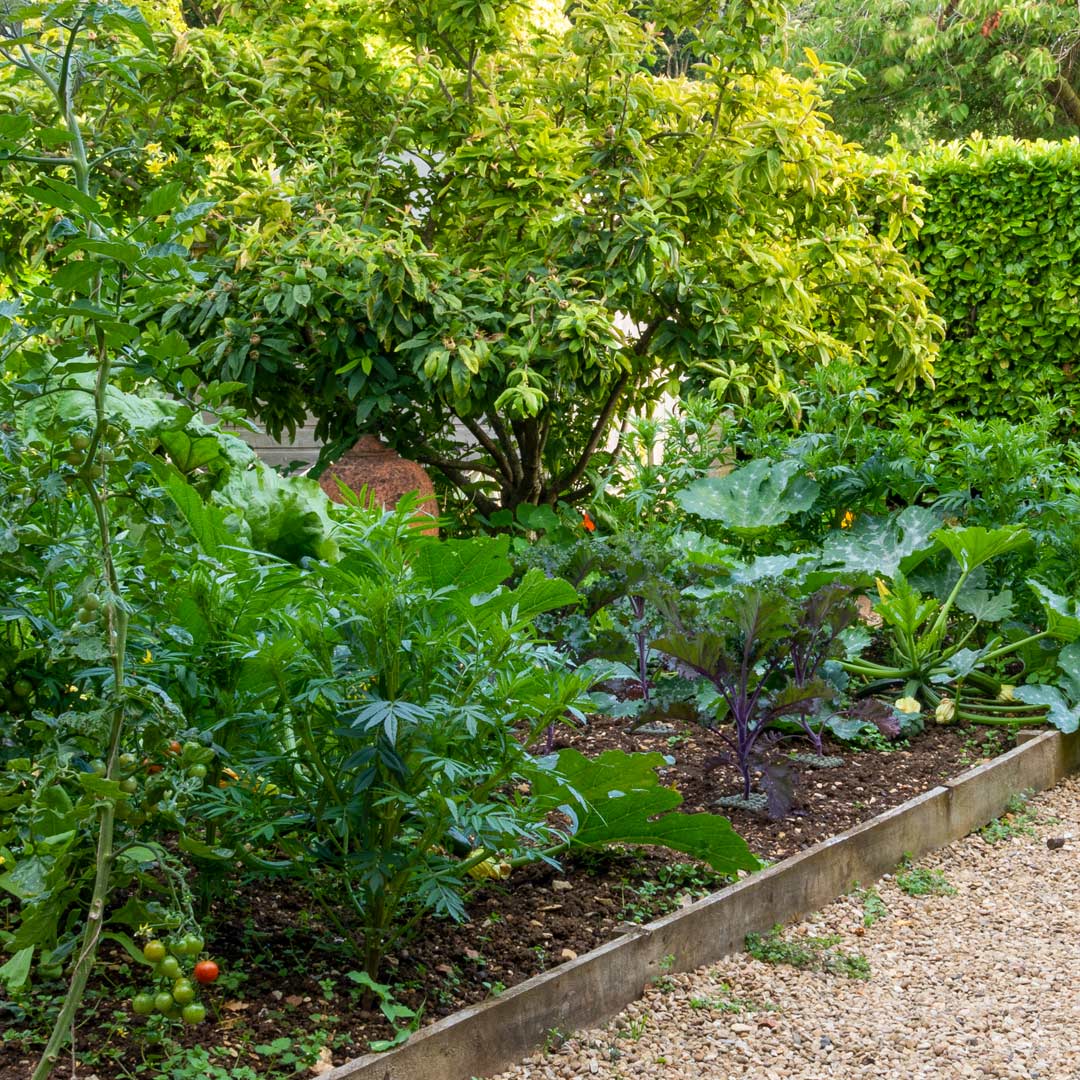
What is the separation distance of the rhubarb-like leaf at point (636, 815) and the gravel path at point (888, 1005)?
0.83ft

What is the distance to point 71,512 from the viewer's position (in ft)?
7.70

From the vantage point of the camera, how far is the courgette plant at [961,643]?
400 centimetres

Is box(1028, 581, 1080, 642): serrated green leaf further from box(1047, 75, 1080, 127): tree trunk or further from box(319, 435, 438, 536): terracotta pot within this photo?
box(1047, 75, 1080, 127): tree trunk

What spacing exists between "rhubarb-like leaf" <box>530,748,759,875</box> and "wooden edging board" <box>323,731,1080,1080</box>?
0.37ft

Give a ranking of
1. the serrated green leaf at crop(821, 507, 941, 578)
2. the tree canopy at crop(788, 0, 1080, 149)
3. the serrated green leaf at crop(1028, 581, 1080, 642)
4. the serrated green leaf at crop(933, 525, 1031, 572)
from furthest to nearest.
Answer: the tree canopy at crop(788, 0, 1080, 149)
the serrated green leaf at crop(821, 507, 941, 578)
the serrated green leaf at crop(933, 525, 1031, 572)
the serrated green leaf at crop(1028, 581, 1080, 642)

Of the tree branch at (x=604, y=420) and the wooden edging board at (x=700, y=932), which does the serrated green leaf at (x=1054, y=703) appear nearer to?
the wooden edging board at (x=700, y=932)

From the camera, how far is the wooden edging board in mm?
2062

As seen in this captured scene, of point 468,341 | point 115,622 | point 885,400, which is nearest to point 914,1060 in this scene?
point 115,622

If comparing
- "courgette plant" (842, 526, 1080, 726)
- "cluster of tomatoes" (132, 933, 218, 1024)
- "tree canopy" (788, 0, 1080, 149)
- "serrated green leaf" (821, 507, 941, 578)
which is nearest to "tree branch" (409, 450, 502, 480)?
"serrated green leaf" (821, 507, 941, 578)

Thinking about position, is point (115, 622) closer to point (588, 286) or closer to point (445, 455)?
point (588, 286)

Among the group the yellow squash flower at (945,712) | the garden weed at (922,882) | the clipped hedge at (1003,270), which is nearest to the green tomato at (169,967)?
the garden weed at (922,882)

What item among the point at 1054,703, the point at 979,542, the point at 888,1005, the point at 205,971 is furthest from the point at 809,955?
the point at 979,542

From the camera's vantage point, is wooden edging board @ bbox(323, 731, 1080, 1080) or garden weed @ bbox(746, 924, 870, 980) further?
garden weed @ bbox(746, 924, 870, 980)

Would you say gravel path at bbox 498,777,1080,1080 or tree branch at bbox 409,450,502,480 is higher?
tree branch at bbox 409,450,502,480
